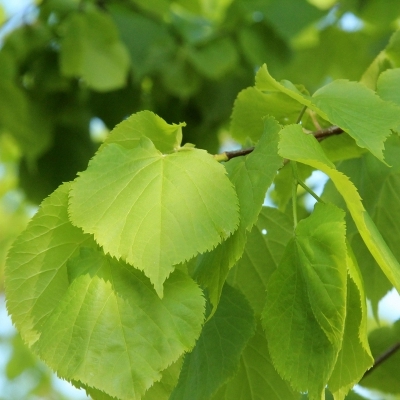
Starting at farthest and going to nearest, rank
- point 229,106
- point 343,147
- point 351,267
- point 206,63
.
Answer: point 229,106, point 206,63, point 343,147, point 351,267

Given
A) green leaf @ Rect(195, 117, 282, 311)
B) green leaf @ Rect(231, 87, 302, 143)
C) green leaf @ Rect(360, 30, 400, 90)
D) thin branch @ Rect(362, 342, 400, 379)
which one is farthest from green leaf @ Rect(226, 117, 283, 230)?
thin branch @ Rect(362, 342, 400, 379)

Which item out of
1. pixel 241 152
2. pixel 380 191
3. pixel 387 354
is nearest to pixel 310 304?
pixel 241 152

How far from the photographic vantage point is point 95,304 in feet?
1.55

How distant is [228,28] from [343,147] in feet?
3.11

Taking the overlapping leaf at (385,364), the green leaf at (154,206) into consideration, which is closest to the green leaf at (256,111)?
the green leaf at (154,206)

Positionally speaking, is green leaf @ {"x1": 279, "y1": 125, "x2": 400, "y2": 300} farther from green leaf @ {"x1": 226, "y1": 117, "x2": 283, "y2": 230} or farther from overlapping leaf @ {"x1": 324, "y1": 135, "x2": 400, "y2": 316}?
overlapping leaf @ {"x1": 324, "y1": 135, "x2": 400, "y2": 316}

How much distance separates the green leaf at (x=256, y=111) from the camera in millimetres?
626

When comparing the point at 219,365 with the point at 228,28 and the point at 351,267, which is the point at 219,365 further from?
the point at 228,28

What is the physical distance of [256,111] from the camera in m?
0.65

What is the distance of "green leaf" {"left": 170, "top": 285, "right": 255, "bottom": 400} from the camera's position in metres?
0.54

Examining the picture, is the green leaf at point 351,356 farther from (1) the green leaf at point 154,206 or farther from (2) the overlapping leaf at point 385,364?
(2) the overlapping leaf at point 385,364

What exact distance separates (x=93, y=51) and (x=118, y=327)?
1067 mm

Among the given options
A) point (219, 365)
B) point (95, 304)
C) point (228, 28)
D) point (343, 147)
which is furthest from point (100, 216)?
point (228, 28)

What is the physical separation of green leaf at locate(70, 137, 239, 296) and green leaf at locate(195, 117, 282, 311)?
10mm
